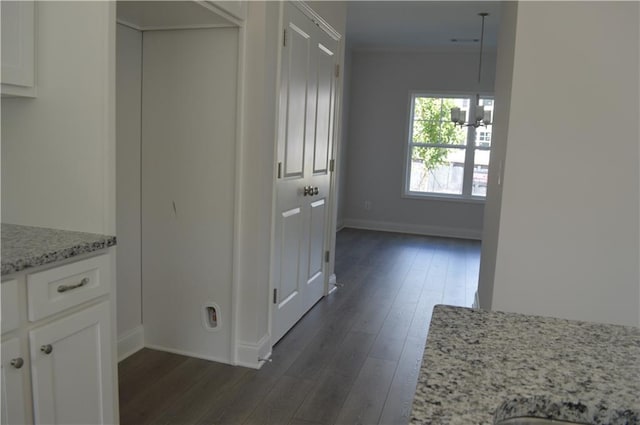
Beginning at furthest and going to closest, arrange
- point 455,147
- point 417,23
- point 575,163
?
point 455,147
point 417,23
point 575,163

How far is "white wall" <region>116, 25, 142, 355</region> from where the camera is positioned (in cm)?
259

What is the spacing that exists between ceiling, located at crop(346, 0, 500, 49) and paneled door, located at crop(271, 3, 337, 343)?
1491 mm

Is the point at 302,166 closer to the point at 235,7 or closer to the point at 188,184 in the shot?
the point at 188,184

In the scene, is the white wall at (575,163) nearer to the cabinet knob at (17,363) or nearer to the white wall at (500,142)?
the white wall at (500,142)

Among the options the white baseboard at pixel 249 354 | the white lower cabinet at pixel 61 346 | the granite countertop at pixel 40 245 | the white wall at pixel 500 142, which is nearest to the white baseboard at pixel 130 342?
the white baseboard at pixel 249 354

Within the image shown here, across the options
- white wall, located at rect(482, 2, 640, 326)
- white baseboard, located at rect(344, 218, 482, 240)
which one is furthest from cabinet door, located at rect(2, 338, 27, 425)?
white baseboard, located at rect(344, 218, 482, 240)

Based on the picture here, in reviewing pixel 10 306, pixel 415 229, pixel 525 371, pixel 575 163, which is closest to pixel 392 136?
pixel 415 229

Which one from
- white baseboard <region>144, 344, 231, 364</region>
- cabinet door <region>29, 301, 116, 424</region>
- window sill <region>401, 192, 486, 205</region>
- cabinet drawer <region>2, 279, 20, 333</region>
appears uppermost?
cabinet drawer <region>2, 279, 20, 333</region>

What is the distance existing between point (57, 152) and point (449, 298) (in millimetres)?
3276

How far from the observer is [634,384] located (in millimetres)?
804

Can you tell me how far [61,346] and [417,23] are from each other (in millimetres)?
4973

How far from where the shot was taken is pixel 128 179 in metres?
2.69

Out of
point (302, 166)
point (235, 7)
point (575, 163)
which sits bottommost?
point (302, 166)

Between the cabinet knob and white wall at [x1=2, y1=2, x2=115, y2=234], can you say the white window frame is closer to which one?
white wall at [x1=2, y1=2, x2=115, y2=234]
